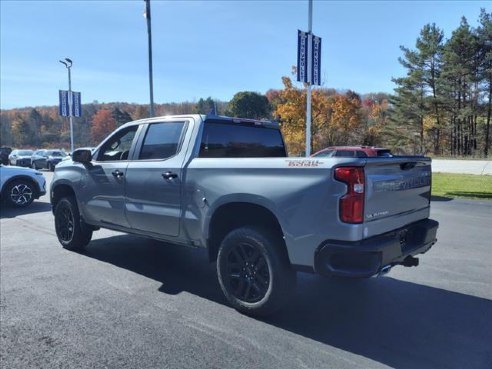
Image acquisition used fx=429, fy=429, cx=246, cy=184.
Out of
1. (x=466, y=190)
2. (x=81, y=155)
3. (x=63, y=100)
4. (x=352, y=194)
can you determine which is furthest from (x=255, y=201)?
(x=63, y=100)

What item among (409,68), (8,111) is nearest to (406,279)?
(409,68)

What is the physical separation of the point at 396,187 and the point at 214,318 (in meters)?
2.05

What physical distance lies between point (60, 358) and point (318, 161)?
252 cm

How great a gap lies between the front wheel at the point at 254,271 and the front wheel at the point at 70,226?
3.05 meters

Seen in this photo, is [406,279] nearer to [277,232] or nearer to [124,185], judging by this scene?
[277,232]

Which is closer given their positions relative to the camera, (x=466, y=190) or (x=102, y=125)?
(x=466, y=190)

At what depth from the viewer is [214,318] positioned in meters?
4.03

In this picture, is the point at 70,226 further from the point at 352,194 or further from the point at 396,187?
the point at 396,187

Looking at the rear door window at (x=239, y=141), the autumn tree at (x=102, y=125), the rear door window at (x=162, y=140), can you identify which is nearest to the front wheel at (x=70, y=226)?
the rear door window at (x=162, y=140)

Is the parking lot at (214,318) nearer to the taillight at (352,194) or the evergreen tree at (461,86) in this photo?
the taillight at (352,194)

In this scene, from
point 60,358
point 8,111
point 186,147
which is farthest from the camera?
point 8,111

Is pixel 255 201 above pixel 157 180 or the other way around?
the other way around

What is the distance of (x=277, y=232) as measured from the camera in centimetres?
396

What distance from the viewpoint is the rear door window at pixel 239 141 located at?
4809 mm
